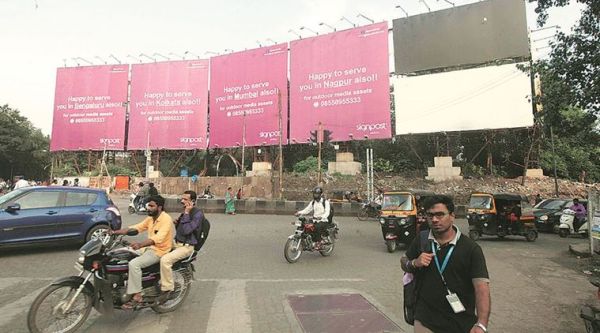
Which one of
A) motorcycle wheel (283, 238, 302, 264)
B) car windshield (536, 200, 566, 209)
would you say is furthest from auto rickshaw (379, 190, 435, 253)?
car windshield (536, 200, 566, 209)

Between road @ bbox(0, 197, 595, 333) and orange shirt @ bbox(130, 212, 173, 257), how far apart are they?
0.85m

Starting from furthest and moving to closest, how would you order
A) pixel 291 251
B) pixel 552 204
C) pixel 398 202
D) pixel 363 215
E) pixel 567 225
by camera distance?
1. pixel 363 215
2. pixel 552 204
3. pixel 567 225
4. pixel 398 202
5. pixel 291 251

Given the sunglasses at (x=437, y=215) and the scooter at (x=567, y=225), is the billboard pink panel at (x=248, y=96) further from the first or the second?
the sunglasses at (x=437, y=215)

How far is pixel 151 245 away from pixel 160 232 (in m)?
0.19

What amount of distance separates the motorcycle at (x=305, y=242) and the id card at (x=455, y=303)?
6.66m

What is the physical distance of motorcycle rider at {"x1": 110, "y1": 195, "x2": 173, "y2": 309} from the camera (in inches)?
186

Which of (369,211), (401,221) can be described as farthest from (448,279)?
(369,211)

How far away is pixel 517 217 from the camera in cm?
1415

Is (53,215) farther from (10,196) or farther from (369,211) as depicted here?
(369,211)

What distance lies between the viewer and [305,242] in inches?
380

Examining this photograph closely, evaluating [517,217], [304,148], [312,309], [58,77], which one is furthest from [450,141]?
[58,77]

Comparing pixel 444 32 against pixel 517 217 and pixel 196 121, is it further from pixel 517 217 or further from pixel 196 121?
pixel 196 121

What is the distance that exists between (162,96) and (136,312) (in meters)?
35.6

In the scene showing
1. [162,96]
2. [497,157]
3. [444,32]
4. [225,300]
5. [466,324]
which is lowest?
[225,300]
